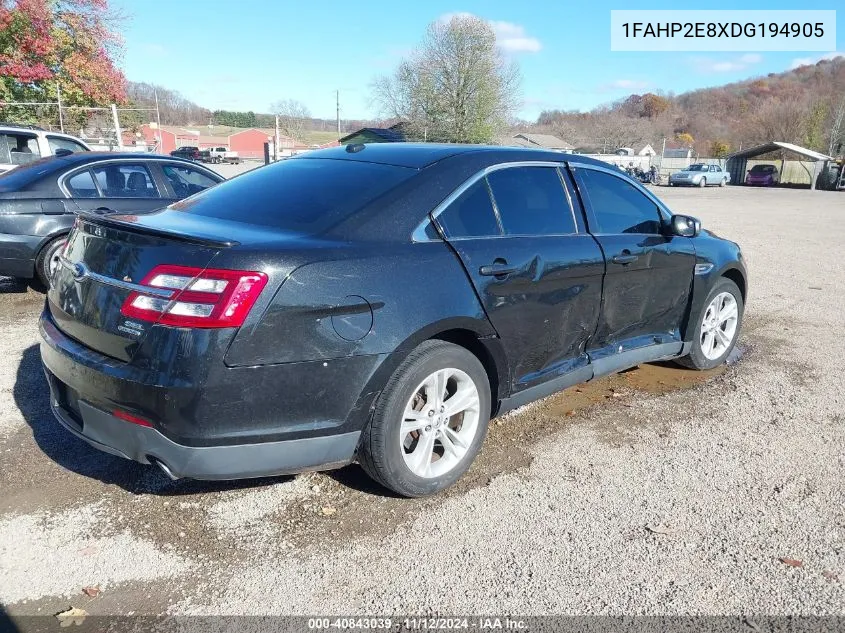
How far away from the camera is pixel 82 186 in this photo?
646 cm

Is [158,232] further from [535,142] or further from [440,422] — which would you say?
[535,142]

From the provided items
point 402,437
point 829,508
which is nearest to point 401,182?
point 402,437

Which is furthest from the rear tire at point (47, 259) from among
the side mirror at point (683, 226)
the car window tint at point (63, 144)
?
the car window tint at point (63, 144)

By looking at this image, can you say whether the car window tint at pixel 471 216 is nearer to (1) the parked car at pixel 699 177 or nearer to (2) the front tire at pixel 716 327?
(2) the front tire at pixel 716 327

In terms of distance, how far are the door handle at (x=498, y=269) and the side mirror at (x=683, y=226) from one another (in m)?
1.70

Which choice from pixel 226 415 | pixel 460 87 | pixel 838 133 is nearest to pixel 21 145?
pixel 226 415

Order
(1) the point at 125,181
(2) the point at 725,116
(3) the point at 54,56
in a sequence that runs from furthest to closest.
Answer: (2) the point at 725,116, (3) the point at 54,56, (1) the point at 125,181

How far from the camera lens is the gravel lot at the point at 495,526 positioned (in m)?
2.37

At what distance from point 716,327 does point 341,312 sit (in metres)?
3.60

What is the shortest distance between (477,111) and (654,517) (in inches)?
1805

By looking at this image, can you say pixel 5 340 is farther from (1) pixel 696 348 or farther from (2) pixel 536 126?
(2) pixel 536 126

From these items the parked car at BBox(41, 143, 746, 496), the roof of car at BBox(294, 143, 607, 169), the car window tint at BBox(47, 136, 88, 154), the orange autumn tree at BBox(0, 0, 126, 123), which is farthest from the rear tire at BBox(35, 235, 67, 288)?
the orange autumn tree at BBox(0, 0, 126, 123)

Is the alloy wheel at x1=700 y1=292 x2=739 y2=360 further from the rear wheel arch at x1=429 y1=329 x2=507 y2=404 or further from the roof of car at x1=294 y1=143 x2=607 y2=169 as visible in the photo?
the rear wheel arch at x1=429 y1=329 x2=507 y2=404

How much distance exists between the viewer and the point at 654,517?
292 cm
